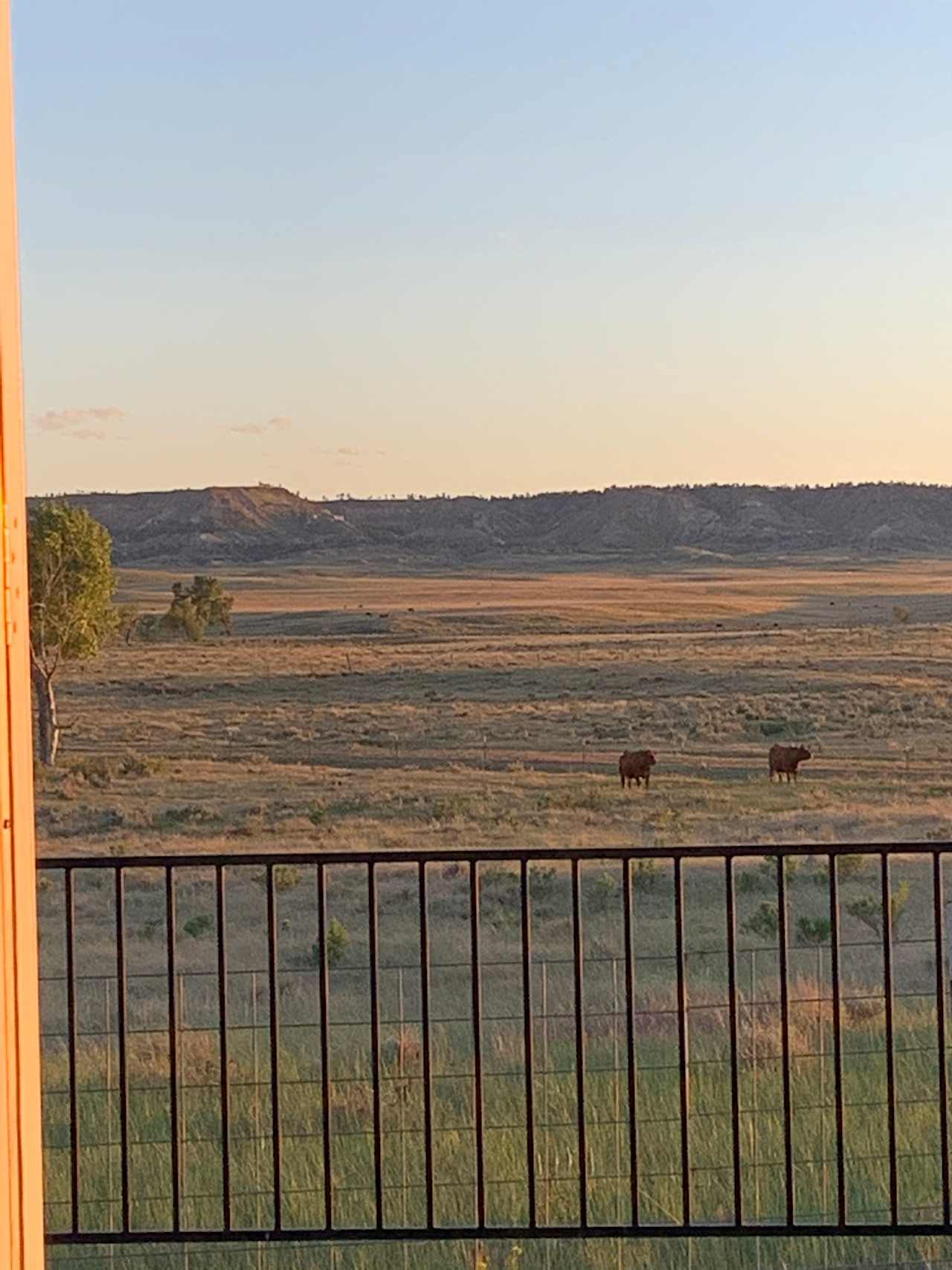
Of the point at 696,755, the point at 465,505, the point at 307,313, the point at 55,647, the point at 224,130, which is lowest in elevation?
the point at 696,755

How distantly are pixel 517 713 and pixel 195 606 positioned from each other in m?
11.5

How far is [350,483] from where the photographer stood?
56281 mm

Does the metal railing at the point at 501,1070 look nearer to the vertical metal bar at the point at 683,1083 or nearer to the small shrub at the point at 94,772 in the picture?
the vertical metal bar at the point at 683,1083

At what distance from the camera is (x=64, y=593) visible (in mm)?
43625

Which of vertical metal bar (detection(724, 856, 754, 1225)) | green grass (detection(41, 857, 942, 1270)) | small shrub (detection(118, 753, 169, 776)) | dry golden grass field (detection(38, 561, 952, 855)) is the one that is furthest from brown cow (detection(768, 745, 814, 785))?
vertical metal bar (detection(724, 856, 754, 1225))

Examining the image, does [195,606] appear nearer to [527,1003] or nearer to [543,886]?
[543,886]

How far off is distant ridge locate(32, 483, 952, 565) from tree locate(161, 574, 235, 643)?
0.93 meters

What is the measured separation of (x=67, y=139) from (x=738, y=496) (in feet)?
95.2

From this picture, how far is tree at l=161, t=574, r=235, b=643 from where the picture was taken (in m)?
55.3

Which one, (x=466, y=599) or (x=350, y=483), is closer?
(x=350, y=483)

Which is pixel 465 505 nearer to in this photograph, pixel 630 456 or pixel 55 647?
pixel 630 456

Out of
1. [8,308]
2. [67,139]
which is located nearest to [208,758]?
[67,139]

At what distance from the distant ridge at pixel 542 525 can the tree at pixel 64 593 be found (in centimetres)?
879

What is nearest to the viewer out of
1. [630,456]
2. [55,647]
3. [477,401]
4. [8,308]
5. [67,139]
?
[8,308]
